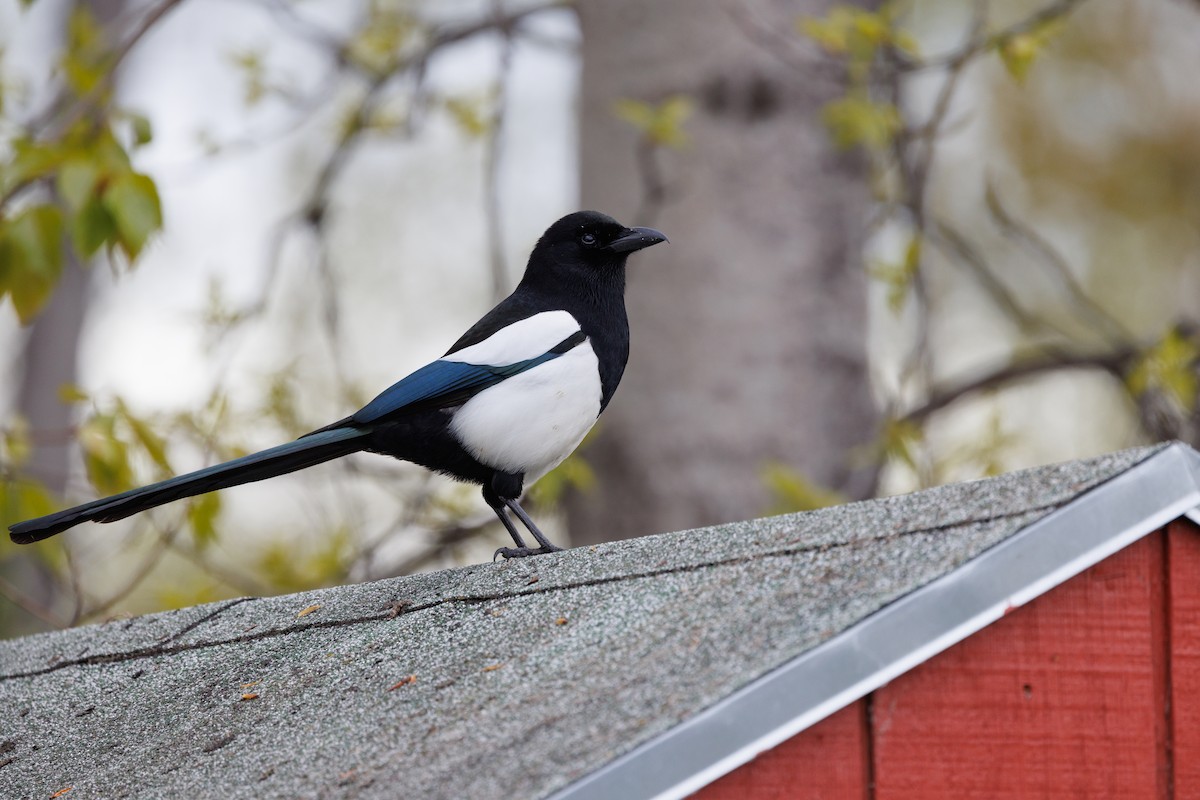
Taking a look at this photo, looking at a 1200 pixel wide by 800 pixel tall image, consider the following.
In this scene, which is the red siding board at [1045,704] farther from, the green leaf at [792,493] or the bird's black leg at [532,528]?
the green leaf at [792,493]

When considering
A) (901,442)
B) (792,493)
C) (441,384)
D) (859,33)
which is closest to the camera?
(441,384)

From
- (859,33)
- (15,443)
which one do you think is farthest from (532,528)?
(859,33)

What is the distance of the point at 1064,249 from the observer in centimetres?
1040

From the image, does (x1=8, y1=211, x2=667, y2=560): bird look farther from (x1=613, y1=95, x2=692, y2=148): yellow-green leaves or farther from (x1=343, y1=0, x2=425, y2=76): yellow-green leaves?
(x1=343, y1=0, x2=425, y2=76): yellow-green leaves

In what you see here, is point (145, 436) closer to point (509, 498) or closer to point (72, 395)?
point (72, 395)

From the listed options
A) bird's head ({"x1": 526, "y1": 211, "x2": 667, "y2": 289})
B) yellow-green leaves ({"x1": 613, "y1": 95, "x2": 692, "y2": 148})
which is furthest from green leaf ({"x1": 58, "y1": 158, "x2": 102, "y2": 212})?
yellow-green leaves ({"x1": 613, "y1": 95, "x2": 692, "y2": 148})

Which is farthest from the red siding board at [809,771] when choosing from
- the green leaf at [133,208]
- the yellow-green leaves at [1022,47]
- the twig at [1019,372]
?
the twig at [1019,372]

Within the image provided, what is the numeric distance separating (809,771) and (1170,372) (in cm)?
332

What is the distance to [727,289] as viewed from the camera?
5.32 meters

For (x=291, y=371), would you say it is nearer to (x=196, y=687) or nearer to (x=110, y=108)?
(x=110, y=108)

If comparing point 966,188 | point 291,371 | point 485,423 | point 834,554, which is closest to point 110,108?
point 291,371

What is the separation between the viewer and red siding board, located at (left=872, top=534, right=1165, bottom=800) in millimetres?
1826

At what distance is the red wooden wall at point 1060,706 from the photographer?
5.95 feet

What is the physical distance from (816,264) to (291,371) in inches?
76.5
